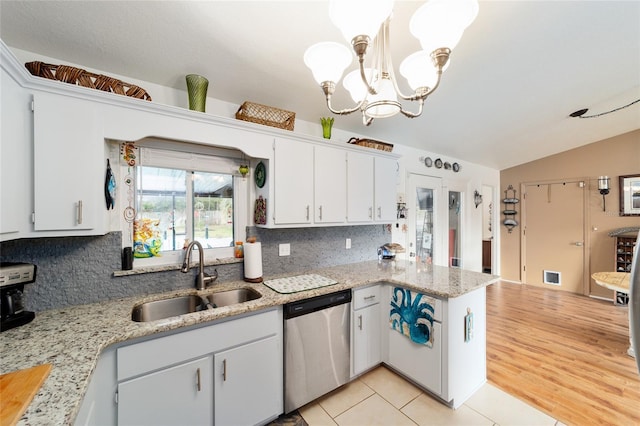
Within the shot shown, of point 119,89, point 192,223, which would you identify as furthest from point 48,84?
point 192,223

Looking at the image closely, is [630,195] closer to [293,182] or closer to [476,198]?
[476,198]

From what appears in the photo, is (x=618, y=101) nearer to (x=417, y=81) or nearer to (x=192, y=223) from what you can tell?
(x=417, y=81)

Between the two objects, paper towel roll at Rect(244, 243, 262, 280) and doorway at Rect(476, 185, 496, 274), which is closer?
paper towel roll at Rect(244, 243, 262, 280)

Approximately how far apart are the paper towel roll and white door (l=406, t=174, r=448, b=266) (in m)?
2.20

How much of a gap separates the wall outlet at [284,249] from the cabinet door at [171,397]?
3.47 feet

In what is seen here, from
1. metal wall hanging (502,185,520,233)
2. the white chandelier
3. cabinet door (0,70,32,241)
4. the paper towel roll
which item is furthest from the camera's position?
metal wall hanging (502,185,520,233)

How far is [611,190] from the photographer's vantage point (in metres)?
4.27

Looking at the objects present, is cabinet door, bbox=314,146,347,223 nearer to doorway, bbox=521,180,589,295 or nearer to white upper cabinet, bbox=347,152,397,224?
white upper cabinet, bbox=347,152,397,224

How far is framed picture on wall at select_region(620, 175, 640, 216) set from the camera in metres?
4.04

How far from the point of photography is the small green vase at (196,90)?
1748 millimetres

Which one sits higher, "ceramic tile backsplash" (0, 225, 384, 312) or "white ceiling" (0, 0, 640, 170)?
"white ceiling" (0, 0, 640, 170)

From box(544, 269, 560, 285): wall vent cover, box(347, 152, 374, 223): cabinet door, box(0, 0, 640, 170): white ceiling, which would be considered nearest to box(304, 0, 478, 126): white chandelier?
box(0, 0, 640, 170): white ceiling

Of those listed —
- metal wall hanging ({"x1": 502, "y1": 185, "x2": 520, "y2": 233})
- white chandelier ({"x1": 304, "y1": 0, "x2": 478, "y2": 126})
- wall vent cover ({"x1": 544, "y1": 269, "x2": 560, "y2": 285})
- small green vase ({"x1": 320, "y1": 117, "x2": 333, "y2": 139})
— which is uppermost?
small green vase ({"x1": 320, "y1": 117, "x2": 333, "y2": 139})

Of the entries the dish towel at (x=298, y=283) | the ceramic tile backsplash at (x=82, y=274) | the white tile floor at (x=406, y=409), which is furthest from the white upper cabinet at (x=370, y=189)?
the white tile floor at (x=406, y=409)
